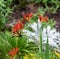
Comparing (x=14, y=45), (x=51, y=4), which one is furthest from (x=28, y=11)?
(x=14, y=45)

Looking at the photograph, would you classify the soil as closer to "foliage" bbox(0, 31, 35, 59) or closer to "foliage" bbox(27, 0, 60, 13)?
"foliage" bbox(27, 0, 60, 13)

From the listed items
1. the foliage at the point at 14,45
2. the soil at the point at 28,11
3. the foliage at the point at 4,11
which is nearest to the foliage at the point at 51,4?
the soil at the point at 28,11

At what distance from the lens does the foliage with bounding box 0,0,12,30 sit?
5.41 meters

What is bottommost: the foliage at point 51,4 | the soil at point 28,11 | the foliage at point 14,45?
the foliage at point 14,45

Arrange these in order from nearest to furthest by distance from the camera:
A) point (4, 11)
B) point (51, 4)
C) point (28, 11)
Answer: point (4, 11) < point (28, 11) < point (51, 4)

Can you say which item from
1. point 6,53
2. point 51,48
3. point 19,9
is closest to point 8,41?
point 6,53

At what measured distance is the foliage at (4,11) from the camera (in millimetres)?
5410

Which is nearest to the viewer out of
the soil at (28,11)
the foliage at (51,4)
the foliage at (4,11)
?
the foliage at (4,11)

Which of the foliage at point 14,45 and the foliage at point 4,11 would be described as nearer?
the foliage at point 14,45

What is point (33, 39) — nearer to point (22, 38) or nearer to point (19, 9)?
point (22, 38)

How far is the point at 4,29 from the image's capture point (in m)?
5.44

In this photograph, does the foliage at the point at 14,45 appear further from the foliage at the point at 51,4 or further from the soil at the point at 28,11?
the foliage at the point at 51,4

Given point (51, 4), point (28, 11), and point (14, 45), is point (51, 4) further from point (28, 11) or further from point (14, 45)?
point (14, 45)

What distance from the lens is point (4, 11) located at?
5.61 metres
